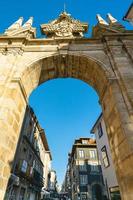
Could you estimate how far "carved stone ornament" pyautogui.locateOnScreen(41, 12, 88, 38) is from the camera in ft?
34.2

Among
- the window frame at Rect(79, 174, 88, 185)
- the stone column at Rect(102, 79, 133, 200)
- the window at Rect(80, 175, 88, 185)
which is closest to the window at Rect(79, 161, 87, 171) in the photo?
the window frame at Rect(79, 174, 88, 185)

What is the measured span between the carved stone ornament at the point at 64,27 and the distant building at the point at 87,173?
1007 inches

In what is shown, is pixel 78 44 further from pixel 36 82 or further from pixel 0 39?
pixel 0 39

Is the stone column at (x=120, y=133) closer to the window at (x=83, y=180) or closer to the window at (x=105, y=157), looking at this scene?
the window at (x=105, y=157)

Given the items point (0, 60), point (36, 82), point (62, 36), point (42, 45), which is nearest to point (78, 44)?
point (62, 36)

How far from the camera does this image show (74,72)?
9.55m

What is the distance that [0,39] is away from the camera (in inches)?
358

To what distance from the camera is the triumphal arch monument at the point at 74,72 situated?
18.6 ft

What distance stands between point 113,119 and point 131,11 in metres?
9.23

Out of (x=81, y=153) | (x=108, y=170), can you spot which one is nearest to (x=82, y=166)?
(x=81, y=153)

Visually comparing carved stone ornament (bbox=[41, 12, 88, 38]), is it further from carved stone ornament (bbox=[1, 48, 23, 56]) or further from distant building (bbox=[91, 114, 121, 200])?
distant building (bbox=[91, 114, 121, 200])

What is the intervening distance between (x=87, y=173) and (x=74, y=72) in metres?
25.9

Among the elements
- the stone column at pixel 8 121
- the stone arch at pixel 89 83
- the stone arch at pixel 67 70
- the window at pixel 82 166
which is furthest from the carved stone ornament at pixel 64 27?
the window at pixel 82 166

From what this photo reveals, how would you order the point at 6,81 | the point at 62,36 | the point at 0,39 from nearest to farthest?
the point at 6,81 → the point at 0,39 → the point at 62,36
